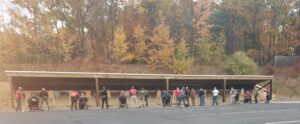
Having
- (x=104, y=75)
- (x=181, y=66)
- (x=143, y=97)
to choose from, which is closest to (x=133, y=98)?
(x=143, y=97)

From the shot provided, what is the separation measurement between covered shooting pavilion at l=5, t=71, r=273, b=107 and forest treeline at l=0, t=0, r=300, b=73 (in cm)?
1365

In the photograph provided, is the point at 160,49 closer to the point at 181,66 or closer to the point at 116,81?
the point at 181,66

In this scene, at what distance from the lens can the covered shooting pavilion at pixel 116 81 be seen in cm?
2881

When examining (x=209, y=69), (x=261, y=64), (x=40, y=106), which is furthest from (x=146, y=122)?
(x=261, y=64)

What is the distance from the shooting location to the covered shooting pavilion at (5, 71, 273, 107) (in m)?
28.8

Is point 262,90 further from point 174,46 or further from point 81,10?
point 81,10

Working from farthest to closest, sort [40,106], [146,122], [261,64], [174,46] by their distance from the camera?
[261,64], [174,46], [40,106], [146,122]

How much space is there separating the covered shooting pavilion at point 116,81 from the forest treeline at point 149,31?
1365 cm

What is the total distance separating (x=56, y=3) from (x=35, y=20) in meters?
4.04

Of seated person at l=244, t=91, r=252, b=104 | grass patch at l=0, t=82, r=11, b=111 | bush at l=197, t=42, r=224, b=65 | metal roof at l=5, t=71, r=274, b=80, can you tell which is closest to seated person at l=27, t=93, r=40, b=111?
metal roof at l=5, t=71, r=274, b=80

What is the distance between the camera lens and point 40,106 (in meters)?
27.4

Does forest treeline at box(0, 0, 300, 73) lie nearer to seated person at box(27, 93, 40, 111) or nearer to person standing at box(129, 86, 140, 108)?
person standing at box(129, 86, 140, 108)

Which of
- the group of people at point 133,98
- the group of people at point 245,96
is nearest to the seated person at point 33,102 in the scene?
Answer: the group of people at point 133,98

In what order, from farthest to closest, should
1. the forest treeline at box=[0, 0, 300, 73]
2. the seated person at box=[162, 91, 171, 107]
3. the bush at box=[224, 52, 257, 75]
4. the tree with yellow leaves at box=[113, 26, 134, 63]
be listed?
the bush at box=[224, 52, 257, 75], the tree with yellow leaves at box=[113, 26, 134, 63], the forest treeline at box=[0, 0, 300, 73], the seated person at box=[162, 91, 171, 107]
